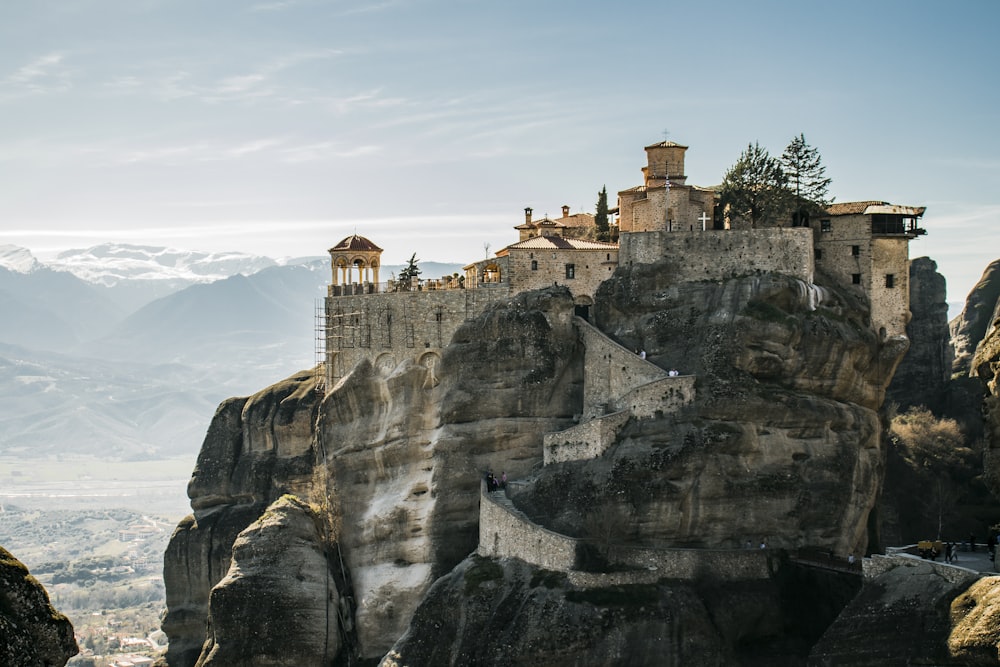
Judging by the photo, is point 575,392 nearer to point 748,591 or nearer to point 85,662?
point 748,591

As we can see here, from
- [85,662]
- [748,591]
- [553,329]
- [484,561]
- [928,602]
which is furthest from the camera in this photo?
[85,662]

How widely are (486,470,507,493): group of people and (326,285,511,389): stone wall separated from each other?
858 cm

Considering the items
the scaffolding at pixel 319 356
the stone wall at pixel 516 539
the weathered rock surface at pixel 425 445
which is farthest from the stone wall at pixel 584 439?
the scaffolding at pixel 319 356

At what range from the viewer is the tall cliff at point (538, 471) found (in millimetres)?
70688

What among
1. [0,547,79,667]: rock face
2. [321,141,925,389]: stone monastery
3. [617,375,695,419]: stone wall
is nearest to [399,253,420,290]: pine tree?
[321,141,925,389]: stone monastery

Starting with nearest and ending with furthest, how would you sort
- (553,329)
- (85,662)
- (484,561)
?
(484,561), (553,329), (85,662)

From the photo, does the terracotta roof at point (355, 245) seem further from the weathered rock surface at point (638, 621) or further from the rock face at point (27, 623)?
the rock face at point (27, 623)

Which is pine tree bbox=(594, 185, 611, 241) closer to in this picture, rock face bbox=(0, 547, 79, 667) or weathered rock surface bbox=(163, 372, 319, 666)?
weathered rock surface bbox=(163, 372, 319, 666)

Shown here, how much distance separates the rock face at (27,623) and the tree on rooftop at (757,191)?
53395mm

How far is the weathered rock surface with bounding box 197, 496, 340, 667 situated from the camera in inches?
→ 3292

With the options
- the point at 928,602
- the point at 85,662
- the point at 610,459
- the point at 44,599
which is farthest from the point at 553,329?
the point at 85,662

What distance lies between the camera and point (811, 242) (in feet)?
252

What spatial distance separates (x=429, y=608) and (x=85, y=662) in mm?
116588

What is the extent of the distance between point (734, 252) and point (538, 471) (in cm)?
1538
